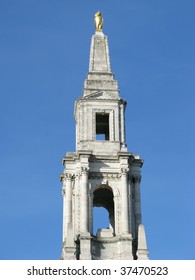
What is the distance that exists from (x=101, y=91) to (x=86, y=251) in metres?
16.0

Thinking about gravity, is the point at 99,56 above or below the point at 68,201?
above

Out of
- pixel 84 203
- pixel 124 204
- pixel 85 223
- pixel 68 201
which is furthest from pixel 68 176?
pixel 124 204

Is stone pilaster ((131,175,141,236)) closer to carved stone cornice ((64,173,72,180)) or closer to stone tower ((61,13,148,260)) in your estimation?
stone tower ((61,13,148,260))

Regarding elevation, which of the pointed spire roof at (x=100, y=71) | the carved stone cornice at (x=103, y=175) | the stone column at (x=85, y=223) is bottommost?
the stone column at (x=85, y=223)

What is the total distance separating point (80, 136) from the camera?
65.5m

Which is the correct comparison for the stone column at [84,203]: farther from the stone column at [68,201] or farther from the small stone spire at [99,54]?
the small stone spire at [99,54]

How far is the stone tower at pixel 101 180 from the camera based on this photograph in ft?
196

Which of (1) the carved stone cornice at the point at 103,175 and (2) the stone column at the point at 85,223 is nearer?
(2) the stone column at the point at 85,223

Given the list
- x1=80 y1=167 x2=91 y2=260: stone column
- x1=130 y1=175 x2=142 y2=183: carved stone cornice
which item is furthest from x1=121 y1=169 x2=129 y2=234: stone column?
x1=80 y1=167 x2=91 y2=260: stone column

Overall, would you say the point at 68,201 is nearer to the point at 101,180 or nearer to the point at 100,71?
the point at 101,180

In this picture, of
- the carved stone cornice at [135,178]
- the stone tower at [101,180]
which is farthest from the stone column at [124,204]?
the carved stone cornice at [135,178]

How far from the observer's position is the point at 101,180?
6316 centimetres

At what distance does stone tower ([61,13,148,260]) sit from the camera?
5972 centimetres
